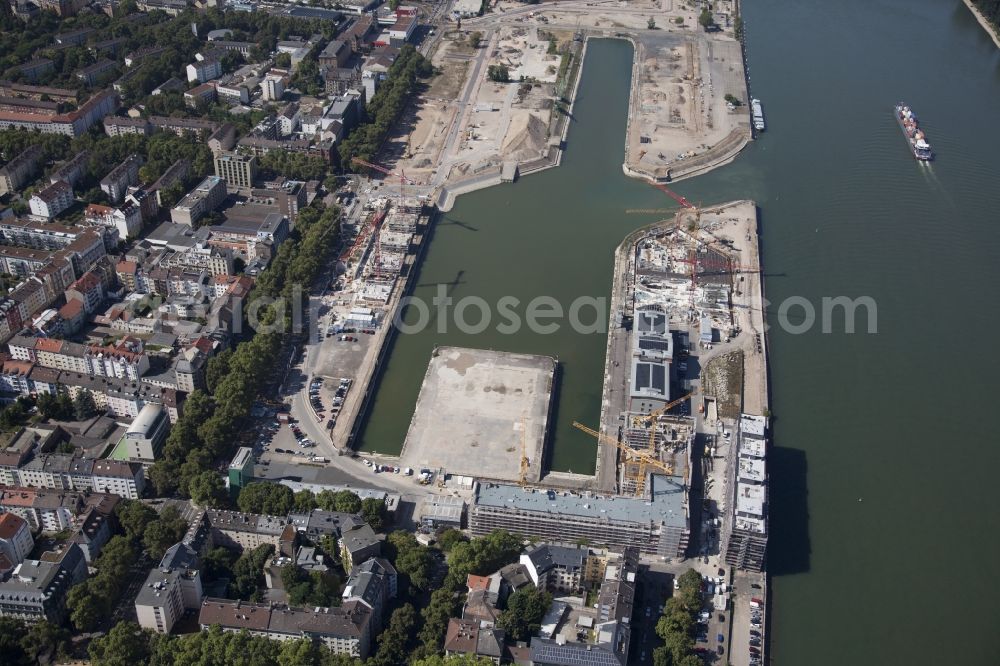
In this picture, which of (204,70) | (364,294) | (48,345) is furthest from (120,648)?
(204,70)

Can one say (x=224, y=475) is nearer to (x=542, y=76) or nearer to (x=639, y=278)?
(x=639, y=278)

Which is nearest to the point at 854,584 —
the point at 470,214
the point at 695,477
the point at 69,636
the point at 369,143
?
the point at 695,477

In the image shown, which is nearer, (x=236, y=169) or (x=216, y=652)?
(x=216, y=652)

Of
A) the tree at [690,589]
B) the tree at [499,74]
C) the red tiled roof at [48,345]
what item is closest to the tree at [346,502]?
the tree at [690,589]

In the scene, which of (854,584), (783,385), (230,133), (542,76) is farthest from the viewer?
(542,76)

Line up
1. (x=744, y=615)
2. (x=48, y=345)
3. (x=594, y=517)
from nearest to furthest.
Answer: (x=744, y=615) < (x=594, y=517) < (x=48, y=345)

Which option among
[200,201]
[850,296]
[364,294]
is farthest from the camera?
[200,201]

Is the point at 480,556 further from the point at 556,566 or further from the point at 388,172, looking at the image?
the point at 388,172
